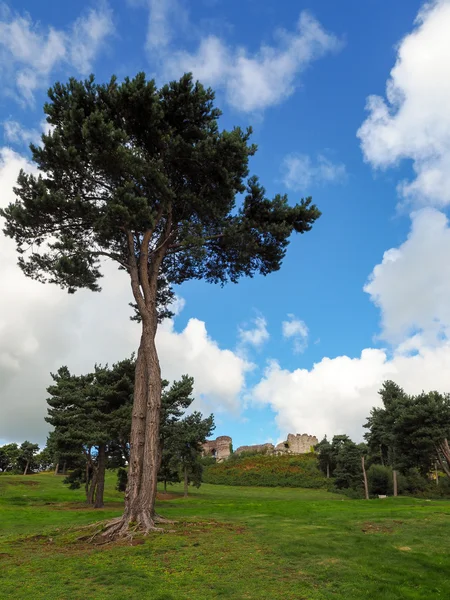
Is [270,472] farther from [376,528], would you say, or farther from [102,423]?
[376,528]

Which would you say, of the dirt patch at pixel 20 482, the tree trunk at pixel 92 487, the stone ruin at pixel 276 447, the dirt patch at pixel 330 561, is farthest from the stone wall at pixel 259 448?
the dirt patch at pixel 330 561

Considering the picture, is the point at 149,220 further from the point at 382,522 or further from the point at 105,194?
the point at 382,522

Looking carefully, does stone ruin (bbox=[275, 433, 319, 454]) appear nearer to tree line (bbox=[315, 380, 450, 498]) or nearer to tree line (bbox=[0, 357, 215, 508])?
tree line (bbox=[315, 380, 450, 498])

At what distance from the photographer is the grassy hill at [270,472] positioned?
60.5 m

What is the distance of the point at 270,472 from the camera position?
215 feet

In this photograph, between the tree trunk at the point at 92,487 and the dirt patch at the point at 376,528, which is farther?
the tree trunk at the point at 92,487

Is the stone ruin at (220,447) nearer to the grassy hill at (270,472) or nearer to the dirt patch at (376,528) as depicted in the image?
the grassy hill at (270,472)

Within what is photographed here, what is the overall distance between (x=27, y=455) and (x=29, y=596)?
9014 centimetres

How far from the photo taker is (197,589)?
798cm

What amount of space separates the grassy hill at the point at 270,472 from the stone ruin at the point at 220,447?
19.5 metres

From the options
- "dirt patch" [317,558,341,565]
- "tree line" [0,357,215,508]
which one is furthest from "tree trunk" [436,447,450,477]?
"dirt patch" [317,558,341,565]

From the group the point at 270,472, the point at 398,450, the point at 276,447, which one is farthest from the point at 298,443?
the point at 398,450

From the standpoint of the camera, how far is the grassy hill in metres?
60.5

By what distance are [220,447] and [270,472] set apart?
3422 cm
